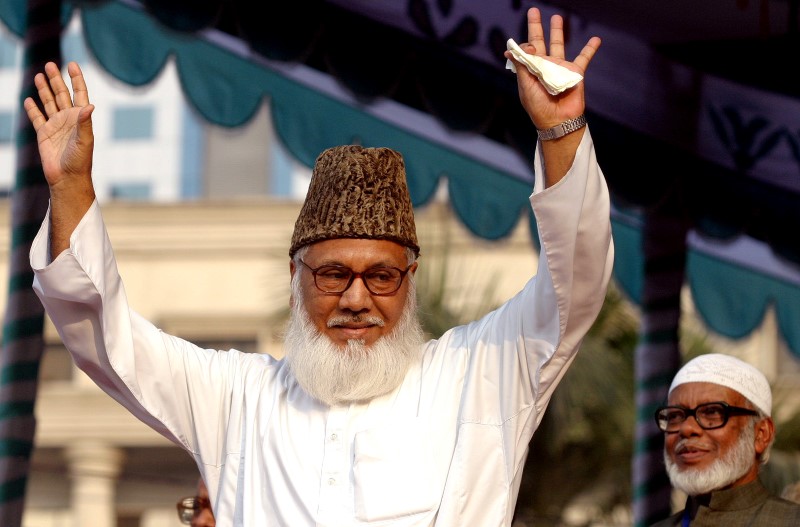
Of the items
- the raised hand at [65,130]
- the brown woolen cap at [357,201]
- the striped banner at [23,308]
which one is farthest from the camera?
the striped banner at [23,308]

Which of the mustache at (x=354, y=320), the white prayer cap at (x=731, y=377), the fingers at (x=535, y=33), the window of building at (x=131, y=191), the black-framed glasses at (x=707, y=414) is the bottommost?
the black-framed glasses at (x=707, y=414)

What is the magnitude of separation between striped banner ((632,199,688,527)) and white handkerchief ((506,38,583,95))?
3892 millimetres

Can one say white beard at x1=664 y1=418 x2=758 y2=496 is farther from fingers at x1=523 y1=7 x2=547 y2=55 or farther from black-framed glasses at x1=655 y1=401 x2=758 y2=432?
fingers at x1=523 y1=7 x2=547 y2=55

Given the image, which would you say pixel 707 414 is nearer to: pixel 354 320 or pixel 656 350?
pixel 354 320

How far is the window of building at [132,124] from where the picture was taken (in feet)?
73.8

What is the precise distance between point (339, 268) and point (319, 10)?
2129 mm

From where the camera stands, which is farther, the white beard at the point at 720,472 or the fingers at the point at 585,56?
the white beard at the point at 720,472

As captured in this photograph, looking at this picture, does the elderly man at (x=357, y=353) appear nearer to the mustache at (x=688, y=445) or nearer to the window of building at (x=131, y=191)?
the mustache at (x=688, y=445)

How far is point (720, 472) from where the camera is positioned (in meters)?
4.29

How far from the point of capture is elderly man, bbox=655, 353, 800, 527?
4266 mm

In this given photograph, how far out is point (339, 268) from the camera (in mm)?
3260

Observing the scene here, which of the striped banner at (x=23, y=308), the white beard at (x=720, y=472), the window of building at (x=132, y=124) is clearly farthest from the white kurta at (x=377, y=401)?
the window of building at (x=132, y=124)

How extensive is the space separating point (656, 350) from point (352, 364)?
13.7 ft

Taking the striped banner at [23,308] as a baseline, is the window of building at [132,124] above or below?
above
